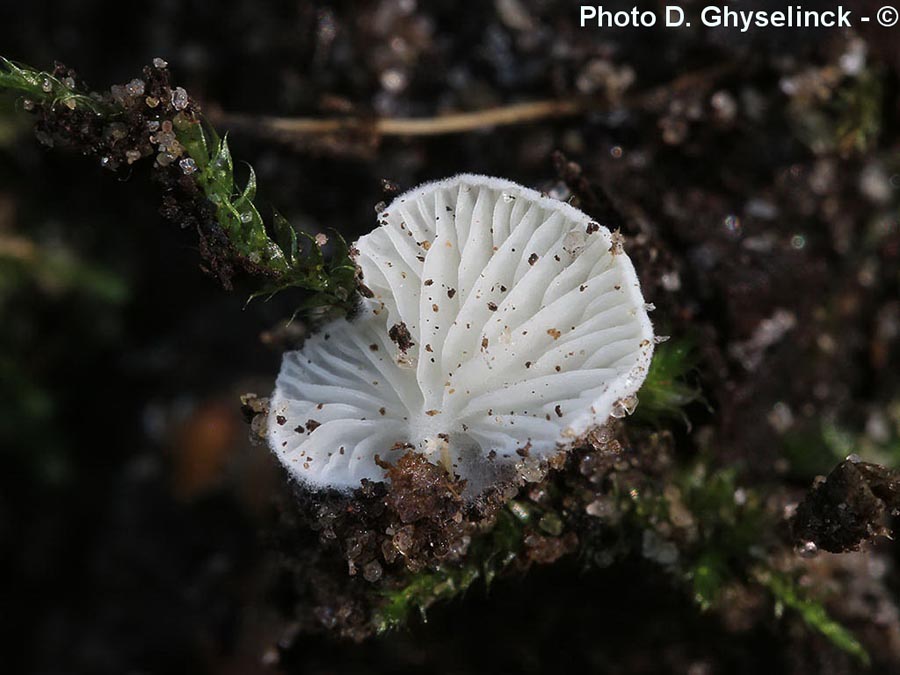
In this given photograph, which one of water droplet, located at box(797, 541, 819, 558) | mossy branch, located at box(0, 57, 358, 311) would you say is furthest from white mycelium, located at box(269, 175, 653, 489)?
water droplet, located at box(797, 541, 819, 558)

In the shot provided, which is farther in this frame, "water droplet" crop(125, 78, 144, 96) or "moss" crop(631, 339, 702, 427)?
"moss" crop(631, 339, 702, 427)

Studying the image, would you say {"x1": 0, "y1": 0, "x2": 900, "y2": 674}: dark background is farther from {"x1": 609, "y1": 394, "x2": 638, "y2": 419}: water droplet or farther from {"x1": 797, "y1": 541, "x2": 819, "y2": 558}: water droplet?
{"x1": 609, "y1": 394, "x2": 638, "y2": 419}: water droplet

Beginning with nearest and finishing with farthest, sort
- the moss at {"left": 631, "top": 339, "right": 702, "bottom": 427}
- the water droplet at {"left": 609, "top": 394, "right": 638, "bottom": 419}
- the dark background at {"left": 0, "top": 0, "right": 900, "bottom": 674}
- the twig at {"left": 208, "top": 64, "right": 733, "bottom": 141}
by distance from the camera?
1. the water droplet at {"left": 609, "top": 394, "right": 638, "bottom": 419}
2. the moss at {"left": 631, "top": 339, "right": 702, "bottom": 427}
3. the dark background at {"left": 0, "top": 0, "right": 900, "bottom": 674}
4. the twig at {"left": 208, "top": 64, "right": 733, "bottom": 141}

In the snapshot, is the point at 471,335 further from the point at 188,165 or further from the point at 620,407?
the point at 188,165

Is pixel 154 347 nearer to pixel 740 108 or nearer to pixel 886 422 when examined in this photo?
pixel 740 108

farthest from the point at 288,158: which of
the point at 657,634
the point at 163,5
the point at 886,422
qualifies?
the point at 886,422

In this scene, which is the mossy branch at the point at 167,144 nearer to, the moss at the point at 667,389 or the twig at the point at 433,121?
the moss at the point at 667,389

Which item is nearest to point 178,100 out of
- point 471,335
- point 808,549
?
point 471,335
